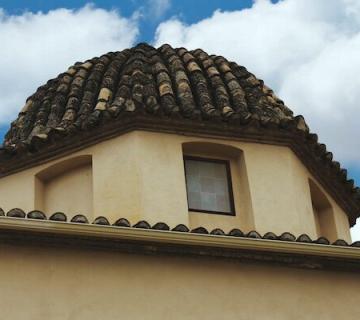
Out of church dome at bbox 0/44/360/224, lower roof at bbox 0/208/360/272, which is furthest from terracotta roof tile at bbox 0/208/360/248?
church dome at bbox 0/44/360/224

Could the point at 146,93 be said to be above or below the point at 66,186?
above

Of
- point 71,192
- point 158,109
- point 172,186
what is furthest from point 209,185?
point 71,192

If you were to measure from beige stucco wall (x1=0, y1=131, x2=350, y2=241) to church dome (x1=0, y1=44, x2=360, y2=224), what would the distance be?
18cm

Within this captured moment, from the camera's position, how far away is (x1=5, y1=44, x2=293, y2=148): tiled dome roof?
11797 mm

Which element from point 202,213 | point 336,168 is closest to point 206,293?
point 202,213

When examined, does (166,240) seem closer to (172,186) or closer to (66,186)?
(172,186)

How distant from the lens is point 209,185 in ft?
38.5

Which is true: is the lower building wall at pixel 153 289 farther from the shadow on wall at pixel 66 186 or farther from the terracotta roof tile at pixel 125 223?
the shadow on wall at pixel 66 186

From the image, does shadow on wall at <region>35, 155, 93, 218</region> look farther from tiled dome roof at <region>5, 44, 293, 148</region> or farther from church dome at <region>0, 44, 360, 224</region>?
tiled dome roof at <region>5, 44, 293, 148</region>

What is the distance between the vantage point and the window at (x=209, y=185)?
11.6m

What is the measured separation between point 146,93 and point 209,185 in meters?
1.64

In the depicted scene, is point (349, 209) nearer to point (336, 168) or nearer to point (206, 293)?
point (336, 168)

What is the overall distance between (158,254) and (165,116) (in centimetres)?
265

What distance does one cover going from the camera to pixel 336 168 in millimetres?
13086
